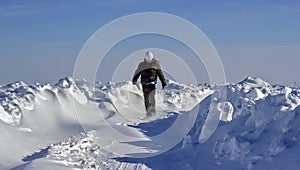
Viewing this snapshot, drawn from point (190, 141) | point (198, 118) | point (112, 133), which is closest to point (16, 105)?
point (112, 133)

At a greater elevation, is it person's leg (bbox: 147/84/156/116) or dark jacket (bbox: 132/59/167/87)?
dark jacket (bbox: 132/59/167/87)

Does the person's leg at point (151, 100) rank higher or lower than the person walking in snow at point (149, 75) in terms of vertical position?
lower

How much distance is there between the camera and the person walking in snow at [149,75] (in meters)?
10.5

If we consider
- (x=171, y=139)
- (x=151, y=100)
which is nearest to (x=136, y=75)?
(x=151, y=100)

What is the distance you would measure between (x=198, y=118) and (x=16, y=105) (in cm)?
1221

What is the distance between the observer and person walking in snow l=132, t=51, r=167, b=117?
10.5 metres

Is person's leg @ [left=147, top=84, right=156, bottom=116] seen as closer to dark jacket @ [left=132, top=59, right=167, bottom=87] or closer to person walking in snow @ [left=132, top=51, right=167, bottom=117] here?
person walking in snow @ [left=132, top=51, right=167, bottom=117]

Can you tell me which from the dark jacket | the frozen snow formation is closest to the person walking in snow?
the dark jacket

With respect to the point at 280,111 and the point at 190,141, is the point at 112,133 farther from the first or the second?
the point at 280,111

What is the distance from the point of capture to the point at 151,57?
10523 mm

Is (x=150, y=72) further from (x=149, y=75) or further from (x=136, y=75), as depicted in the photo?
(x=136, y=75)

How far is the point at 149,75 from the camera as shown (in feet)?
34.9

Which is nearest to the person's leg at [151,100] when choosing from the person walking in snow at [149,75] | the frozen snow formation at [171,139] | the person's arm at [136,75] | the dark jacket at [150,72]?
the person walking in snow at [149,75]

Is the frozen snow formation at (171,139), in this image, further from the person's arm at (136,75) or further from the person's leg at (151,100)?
the person's leg at (151,100)
